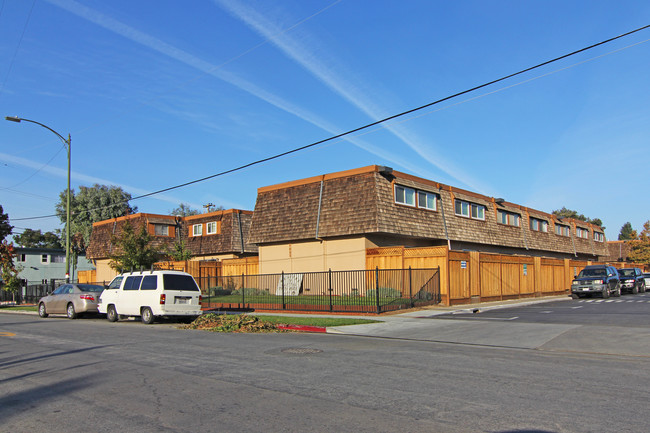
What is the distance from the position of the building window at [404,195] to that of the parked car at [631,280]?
54.7 feet

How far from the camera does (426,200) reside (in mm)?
30578

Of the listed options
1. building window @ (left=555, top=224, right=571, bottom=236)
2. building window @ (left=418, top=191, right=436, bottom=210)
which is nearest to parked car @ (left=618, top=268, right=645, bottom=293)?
building window @ (left=555, top=224, right=571, bottom=236)

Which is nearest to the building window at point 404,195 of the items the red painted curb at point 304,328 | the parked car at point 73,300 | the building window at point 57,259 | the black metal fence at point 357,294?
the black metal fence at point 357,294

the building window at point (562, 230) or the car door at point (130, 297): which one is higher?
the building window at point (562, 230)

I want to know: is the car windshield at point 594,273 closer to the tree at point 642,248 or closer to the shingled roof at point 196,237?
the shingled roof at point 196,237

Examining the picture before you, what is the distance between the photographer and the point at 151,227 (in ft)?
145

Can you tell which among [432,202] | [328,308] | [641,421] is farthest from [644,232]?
[641,421]

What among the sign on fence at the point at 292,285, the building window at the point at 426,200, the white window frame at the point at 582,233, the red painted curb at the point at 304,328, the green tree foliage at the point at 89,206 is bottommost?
the red painted curb at the point at 304,328

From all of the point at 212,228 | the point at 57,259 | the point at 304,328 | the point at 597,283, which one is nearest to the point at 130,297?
the point at 304,328

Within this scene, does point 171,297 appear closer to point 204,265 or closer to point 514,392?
point 514,392

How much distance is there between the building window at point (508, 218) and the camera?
1506 inches

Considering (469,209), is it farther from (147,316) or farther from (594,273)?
(147,316)

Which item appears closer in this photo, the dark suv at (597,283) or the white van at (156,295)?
the white van at (156,295)

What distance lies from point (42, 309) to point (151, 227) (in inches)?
789
